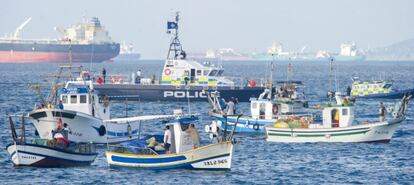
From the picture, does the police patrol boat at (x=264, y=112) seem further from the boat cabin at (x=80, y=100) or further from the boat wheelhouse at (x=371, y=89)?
the boat wheelhouse at (x=371, y=89)

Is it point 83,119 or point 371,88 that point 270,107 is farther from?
point 371,88

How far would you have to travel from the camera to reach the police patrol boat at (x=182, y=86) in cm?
9969

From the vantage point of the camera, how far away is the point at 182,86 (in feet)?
332

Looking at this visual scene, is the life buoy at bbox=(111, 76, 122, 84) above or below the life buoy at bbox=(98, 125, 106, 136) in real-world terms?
above

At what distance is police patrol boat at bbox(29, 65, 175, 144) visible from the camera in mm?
56188

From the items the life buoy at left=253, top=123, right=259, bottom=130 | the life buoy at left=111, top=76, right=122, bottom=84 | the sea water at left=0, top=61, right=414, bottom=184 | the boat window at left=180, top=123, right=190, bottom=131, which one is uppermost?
the life buoy at left=111, top=76, right=122, bottom=84

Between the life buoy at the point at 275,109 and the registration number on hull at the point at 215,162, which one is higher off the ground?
the life buoy at the point at 275,109

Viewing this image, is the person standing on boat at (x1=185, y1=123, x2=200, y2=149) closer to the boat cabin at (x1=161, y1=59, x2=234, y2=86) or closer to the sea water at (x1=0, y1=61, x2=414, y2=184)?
the sea water at (x1=0, y1=61, x2=414, y2=184)

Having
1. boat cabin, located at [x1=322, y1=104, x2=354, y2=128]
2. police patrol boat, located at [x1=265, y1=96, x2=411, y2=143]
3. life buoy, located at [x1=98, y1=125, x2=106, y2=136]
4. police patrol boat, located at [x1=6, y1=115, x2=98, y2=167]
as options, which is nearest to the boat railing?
police patrol boat, located at [x1=6, y1=115, x2=98, y2=167]

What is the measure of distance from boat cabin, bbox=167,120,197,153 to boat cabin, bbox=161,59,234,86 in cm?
5147

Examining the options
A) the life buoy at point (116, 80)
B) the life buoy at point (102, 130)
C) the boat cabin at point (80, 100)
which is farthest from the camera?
the life buoy at point (116, 80)

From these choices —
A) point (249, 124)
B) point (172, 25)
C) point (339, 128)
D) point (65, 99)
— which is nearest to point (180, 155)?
point (65, 99)

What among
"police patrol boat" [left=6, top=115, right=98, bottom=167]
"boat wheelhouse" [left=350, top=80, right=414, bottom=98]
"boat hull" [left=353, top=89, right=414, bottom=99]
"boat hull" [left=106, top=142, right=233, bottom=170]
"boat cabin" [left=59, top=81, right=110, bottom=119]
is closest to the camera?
"boat hull" [left=106, top=142, right=233, bottom=170]

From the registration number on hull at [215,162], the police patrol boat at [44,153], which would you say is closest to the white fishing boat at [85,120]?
the police patrol boat at [44,153]
